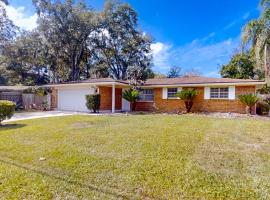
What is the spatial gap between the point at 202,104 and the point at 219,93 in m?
1.58

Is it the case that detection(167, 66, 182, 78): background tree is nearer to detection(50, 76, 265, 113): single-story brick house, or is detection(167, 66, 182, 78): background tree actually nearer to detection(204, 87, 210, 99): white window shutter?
detection(50, 76, 265, 113): single-story brick house

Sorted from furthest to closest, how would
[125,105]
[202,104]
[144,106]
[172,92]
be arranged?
[125,105]
[144,106]
[172,92]
[202,104]

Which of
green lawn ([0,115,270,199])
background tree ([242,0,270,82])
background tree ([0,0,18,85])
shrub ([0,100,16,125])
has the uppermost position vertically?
background tree ([0,0,18,85])

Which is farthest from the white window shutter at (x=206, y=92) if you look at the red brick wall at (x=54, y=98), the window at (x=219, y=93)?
the red brick wall at (x=54, y=98)

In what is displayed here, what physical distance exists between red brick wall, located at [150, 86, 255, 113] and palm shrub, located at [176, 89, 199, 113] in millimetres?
660

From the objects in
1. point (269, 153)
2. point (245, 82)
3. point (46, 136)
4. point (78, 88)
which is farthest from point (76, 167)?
point (78, 88)

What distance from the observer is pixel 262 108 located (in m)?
17.3

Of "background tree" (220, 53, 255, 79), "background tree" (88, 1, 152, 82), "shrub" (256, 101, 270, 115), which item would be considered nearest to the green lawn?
"shrub" (256, 101, 270, 115)

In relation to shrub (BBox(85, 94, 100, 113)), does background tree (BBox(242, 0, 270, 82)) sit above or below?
above

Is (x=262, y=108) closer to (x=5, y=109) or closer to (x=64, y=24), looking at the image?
(x=5, y=109)

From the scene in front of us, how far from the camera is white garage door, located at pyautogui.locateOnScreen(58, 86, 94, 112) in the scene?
803 inches

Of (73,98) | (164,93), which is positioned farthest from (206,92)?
(73,98)

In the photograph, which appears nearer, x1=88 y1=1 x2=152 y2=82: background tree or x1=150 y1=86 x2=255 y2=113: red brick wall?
x1=150 y1=86 x2=255 y2=113: red brick wall

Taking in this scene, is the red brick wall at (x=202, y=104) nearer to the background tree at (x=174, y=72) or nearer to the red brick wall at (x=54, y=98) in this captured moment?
the red brick wall at (x=54, y=98)
